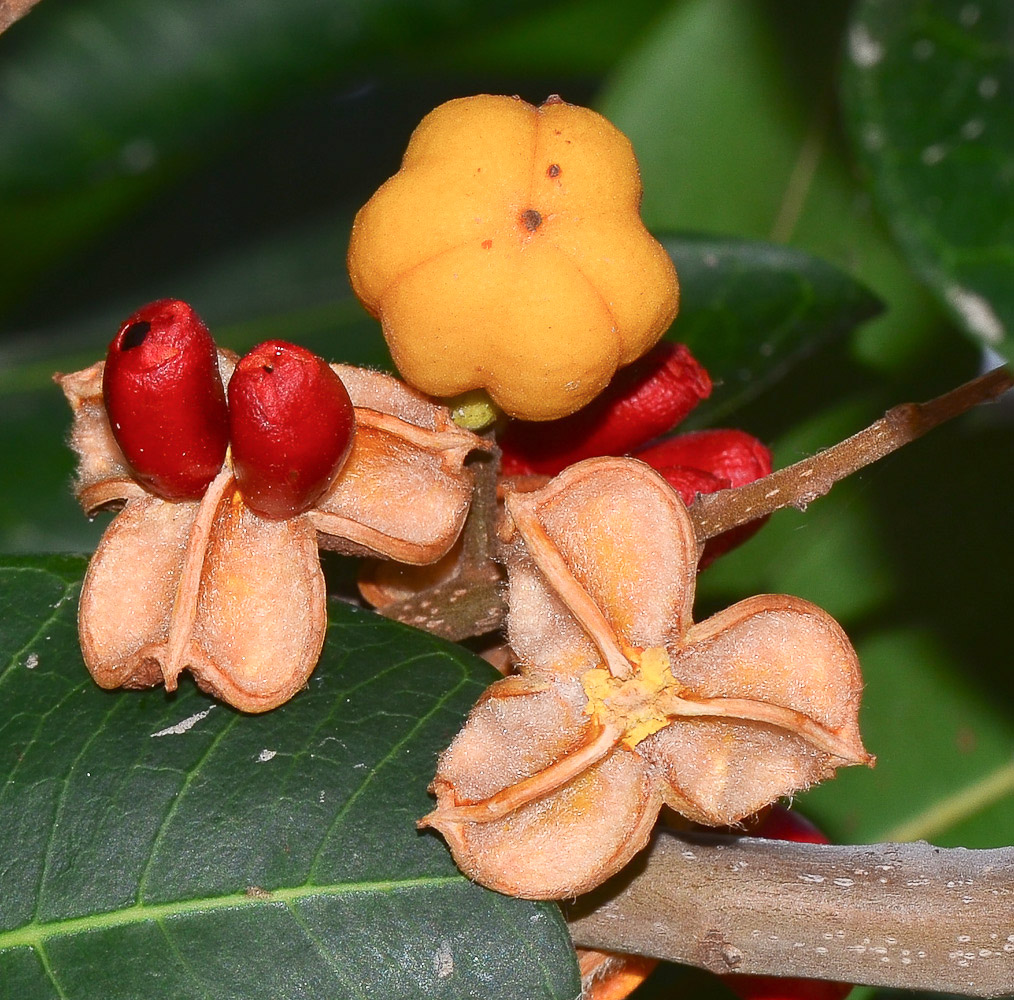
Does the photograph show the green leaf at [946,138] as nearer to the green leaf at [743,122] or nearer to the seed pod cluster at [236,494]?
the seed pod cluster at [236,494]

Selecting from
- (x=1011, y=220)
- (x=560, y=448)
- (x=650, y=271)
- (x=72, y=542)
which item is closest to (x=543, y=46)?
(x=72, y=542)

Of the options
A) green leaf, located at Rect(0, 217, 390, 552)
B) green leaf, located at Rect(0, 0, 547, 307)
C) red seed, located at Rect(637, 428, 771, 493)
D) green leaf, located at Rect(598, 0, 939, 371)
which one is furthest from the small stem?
green leaf, located at Rect(0, 0, 547, 307)

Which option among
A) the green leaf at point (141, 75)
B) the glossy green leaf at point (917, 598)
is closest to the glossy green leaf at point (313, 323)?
the glossy green leaf at point (917, 598)

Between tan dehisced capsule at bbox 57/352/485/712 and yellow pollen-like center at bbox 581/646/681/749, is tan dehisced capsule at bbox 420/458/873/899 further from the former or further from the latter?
tan dehisced capsule at bbox 57/352/485/712

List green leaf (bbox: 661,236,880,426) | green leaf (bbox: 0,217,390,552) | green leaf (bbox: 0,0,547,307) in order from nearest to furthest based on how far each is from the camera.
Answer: green leaf (bbox: 661,236,880,426) < green leaf (bbox: 0,217,390,552) < green leaf (bbox: 0,0,547,307)

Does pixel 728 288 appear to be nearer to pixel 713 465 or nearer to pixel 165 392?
pixel 713 465

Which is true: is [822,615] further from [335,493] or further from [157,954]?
[157,954]

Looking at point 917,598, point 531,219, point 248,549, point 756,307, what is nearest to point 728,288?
point 756,307

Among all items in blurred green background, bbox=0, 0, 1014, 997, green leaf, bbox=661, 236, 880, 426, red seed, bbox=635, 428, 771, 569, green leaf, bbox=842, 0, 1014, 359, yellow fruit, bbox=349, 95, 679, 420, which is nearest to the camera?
green leaf, bbox=842, 0, 1014, 359
